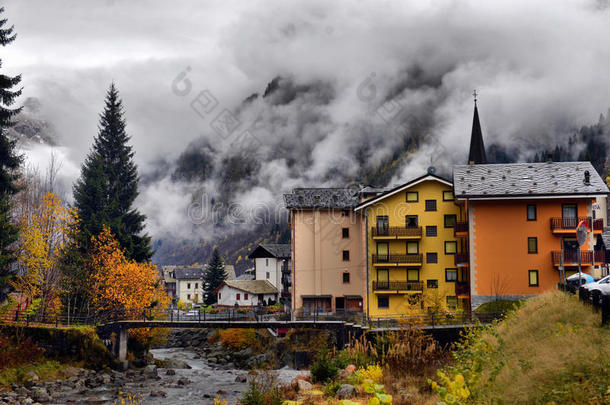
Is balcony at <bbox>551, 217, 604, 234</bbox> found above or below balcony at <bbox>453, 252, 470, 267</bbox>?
above

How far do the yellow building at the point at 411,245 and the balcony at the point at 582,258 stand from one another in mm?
10131

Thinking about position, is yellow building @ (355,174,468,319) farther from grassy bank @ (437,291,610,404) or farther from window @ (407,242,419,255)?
grassy bank @ (437,291,610,404)

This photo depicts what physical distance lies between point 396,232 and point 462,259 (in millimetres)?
7605

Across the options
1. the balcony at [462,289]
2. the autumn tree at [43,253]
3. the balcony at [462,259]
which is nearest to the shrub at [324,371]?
the autumn tree at [43,253]

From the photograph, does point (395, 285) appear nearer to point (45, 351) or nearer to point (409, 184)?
point (409, 184)

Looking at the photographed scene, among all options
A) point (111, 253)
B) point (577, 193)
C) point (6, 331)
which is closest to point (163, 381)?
point (6, 331)

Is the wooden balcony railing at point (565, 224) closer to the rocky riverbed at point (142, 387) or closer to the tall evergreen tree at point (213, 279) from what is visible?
the rocky riverbed at point (142, 387)

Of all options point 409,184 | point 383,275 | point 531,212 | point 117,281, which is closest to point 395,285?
point 383,275

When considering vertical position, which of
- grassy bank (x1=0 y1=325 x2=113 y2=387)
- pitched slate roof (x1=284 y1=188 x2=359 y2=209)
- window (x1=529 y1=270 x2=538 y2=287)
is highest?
pitched slate roof (x1=284 y1=188 x2=359 y2=209)

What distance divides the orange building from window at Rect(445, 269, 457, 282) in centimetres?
657

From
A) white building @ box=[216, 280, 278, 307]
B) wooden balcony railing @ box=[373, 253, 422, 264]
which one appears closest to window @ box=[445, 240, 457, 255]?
wooden balcony railing @ box=[373, 253, 422, 264]

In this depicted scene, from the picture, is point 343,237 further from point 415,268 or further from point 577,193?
point 577,193

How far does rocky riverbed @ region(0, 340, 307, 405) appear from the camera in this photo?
35125mm

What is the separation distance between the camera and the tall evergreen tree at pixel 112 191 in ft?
196
